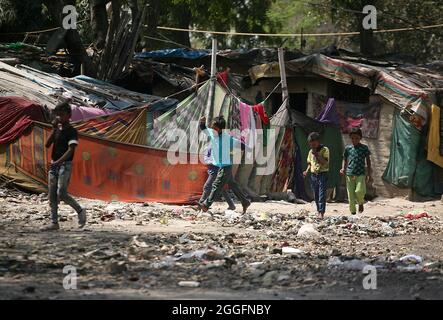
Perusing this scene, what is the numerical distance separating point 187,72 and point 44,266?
11.9 meters

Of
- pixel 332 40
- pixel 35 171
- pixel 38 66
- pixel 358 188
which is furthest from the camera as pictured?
pixel 332 40

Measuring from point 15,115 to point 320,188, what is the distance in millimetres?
5291

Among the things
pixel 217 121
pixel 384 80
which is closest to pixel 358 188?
pixel 217 121

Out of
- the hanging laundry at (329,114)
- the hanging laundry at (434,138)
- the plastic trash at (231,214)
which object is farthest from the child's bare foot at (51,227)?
the hanging laundry at (434,138)

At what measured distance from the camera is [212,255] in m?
8.05

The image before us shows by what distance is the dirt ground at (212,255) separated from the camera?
6.58 meters

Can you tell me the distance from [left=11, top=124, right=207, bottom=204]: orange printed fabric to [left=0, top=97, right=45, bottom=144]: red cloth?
16 centimetres

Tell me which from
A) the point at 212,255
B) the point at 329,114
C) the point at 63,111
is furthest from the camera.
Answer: the point at 329,114

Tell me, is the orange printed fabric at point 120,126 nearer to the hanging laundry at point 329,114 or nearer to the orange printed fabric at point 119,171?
the orange printed fabric at point 119,171

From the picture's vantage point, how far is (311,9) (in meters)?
32.7

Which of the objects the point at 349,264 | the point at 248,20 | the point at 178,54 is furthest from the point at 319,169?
the point at 248,20

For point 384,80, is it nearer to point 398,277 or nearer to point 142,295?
point 398,277

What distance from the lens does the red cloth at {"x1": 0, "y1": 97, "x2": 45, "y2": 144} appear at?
14.0m

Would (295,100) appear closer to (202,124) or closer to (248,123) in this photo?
(248,123)
